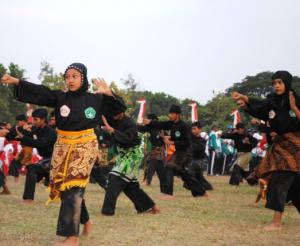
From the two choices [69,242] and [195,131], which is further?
[195,131]

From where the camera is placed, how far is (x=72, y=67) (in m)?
6.20

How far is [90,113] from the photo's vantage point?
6.06m

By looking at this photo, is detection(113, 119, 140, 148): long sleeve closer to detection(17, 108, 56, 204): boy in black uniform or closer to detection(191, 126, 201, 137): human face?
detection(17, 108, 56, 204): boy in black uniform

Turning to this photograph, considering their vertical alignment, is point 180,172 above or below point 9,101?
below

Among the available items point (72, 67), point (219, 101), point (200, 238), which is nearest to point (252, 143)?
point (200, 238)

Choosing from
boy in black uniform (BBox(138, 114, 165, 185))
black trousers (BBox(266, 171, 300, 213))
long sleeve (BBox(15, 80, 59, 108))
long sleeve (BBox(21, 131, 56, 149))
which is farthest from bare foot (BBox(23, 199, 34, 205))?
boy in black uniform (BBox(138, 114, 165, 185))

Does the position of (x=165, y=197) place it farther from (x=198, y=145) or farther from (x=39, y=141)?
(x=39, y=141)

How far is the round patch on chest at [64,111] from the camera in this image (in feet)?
19.6

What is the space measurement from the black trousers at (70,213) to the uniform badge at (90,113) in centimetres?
77

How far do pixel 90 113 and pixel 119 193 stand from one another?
2816mm

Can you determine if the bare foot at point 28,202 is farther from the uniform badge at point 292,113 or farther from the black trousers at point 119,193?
the uniform badge at point 292,113

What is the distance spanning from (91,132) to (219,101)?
35219 mm

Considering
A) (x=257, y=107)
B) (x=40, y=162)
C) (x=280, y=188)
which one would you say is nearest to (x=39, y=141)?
(x=40, y=162)

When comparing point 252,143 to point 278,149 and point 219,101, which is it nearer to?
point 278,149
